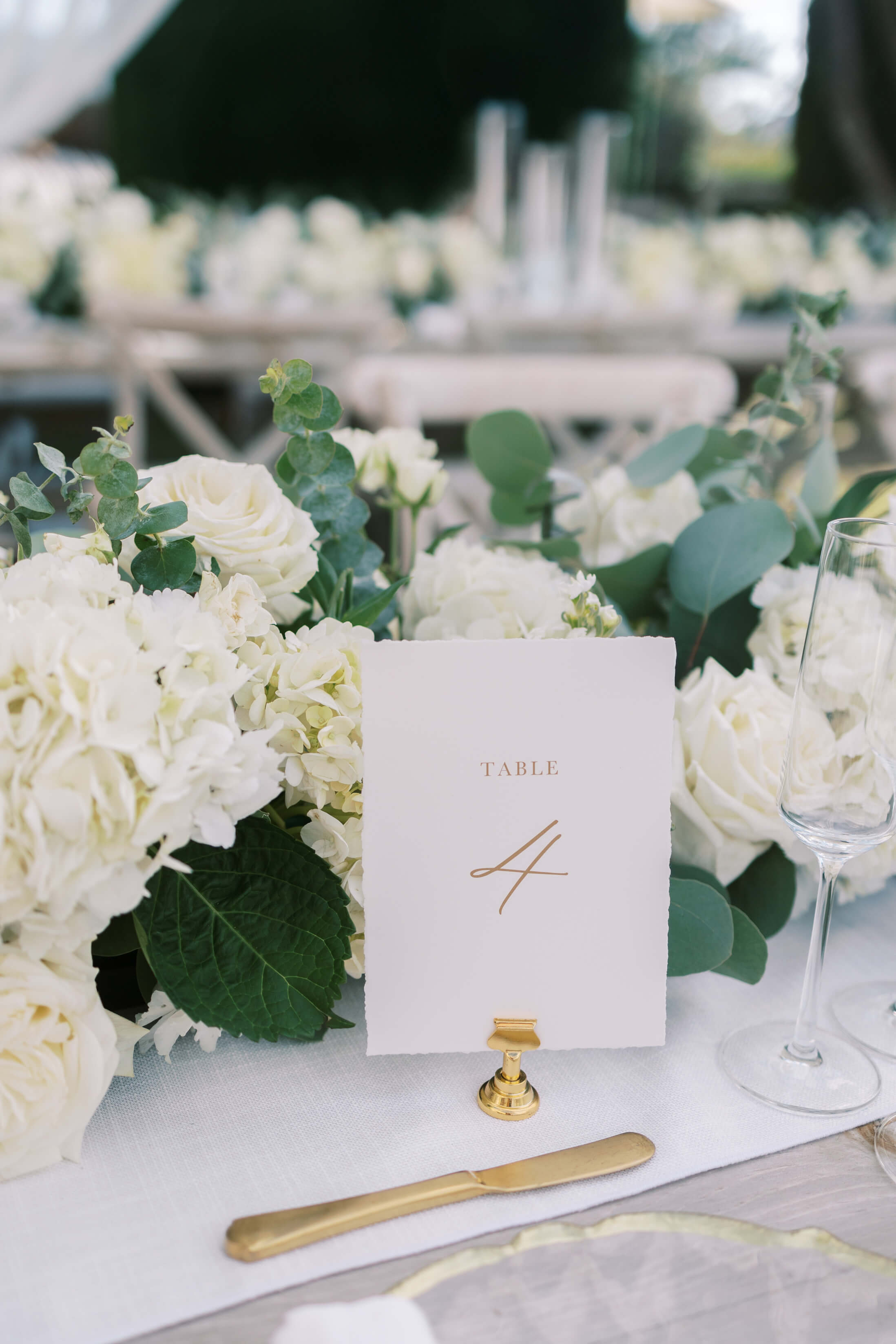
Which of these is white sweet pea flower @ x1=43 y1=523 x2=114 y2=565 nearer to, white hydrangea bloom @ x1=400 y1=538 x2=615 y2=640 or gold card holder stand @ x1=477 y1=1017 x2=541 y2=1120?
white hydrangea bloom @ x1=400 y1=538 x2=615 y2=640

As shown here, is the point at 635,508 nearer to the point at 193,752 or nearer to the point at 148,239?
the point at 193,752

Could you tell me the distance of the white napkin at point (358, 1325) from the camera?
0.42 m

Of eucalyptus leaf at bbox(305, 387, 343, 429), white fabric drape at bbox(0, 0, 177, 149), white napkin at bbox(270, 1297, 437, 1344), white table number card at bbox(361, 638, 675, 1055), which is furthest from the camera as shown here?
white fabric drape at bbox(0, 0, 177, 149)

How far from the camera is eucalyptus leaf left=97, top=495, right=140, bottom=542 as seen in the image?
0.58 m

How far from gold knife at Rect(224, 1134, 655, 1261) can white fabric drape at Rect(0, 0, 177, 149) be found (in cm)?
481

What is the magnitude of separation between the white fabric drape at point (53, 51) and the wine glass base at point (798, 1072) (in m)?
4.77

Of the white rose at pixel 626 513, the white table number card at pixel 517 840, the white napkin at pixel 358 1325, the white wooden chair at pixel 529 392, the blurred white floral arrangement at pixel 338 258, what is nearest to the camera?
the white napkin at pixel 358 1325

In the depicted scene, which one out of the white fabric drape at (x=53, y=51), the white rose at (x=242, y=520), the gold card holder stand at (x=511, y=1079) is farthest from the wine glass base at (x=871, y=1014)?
the white fabric drape at (x=53, y=51)

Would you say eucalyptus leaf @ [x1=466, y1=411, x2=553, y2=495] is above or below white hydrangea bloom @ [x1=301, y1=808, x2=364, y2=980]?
above

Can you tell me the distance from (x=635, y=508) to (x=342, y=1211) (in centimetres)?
60

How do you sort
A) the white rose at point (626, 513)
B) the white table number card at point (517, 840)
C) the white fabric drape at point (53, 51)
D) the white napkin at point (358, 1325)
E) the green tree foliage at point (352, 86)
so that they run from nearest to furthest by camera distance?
the white napkin at point (358, 1325), the white table number card at point (517, 840), the white rose at point (626, 513), the white fabric drape at point (53, 51), the green tree foliage at point (352, 86)

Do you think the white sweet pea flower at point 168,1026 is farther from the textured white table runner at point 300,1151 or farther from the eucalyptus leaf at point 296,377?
the eucalyptus leaf at point 296,377

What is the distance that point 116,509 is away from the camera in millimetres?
576

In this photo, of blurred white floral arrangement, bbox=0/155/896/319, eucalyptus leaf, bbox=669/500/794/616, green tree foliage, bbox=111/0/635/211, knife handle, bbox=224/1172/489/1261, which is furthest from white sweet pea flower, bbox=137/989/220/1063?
green tree foliage, bbox=111/0/635/211
